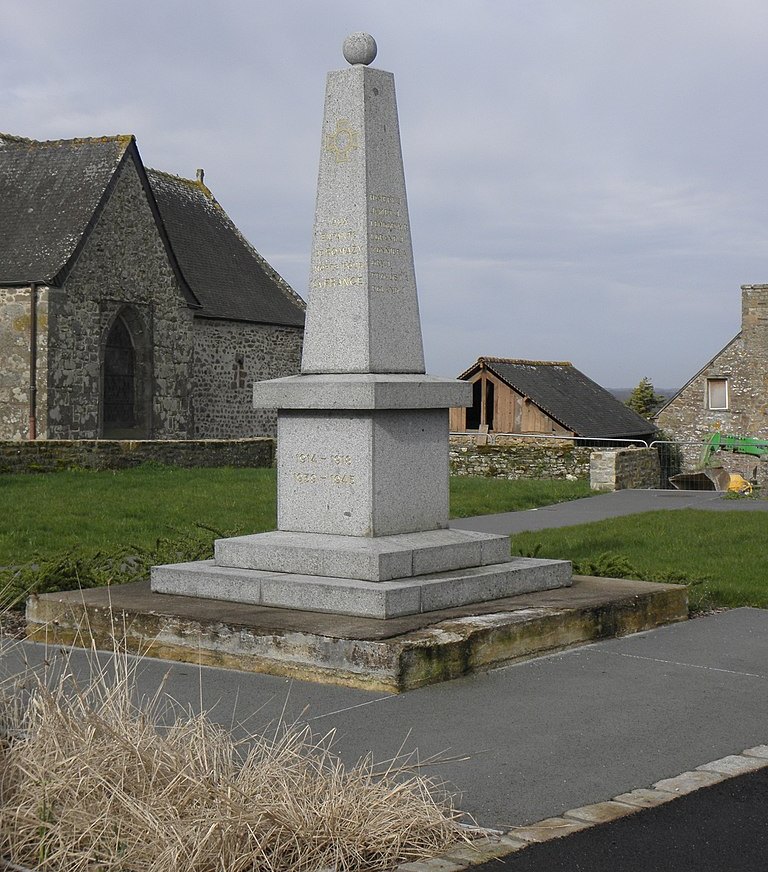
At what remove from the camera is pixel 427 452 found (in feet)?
24.7

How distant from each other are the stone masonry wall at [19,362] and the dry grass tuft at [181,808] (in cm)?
2250

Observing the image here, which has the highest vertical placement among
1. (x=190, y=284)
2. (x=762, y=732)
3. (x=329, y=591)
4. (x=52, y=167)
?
(x=52, y=167)

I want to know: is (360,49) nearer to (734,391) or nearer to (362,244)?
(362,244)

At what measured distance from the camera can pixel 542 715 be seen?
5453 millimetres

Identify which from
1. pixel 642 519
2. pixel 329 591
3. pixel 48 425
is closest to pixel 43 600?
pixel 329 591

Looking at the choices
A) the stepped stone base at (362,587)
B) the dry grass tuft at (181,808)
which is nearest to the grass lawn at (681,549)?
the stepped stone base at (362,587)

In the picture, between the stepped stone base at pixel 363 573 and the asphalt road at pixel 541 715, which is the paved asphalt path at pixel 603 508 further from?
the asphalt road at pixel 541 715

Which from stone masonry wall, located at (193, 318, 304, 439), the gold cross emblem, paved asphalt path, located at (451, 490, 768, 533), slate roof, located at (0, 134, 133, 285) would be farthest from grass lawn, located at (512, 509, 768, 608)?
stone masonry wall, located at (193, 318, 304, 439)

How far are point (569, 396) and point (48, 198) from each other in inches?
691

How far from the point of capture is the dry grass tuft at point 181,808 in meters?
3.41

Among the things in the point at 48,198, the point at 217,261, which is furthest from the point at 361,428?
the point at 217,261

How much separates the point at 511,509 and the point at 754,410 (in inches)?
1109

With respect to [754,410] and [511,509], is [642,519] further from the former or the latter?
[754,410]

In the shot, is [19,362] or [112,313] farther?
[112,313]
